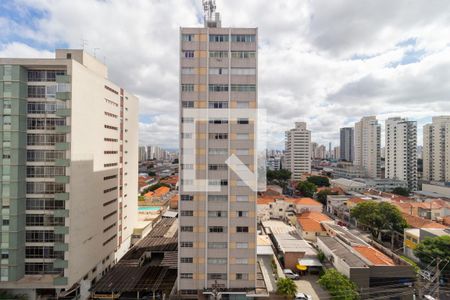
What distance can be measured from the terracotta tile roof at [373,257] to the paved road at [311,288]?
5494 millimetres

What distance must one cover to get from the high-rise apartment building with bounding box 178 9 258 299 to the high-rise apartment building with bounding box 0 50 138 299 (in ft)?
29.9

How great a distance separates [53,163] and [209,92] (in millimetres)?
14744

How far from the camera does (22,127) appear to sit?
21.4 m

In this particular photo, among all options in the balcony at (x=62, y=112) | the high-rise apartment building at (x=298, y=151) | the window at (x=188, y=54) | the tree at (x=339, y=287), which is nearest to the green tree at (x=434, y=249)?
the tree at (x=339, y=287)

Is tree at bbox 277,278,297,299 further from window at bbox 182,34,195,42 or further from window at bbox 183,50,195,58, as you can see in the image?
window at bbox 182,34,195,42

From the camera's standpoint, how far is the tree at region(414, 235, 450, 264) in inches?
976

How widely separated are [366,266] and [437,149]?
77.3 metres

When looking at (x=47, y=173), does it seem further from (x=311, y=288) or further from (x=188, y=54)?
(x=311, y=288)

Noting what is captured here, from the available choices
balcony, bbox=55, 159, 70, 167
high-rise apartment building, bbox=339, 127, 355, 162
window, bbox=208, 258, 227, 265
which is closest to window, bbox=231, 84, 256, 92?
window, bbox=208, 258, 227, 265

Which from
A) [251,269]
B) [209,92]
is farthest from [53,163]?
[251,269]

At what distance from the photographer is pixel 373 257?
2545 cm

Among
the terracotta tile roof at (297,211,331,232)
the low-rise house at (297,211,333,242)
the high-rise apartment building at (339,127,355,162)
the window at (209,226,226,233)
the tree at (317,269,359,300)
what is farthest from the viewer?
the high-rise apartment building at (339,127,355,162)

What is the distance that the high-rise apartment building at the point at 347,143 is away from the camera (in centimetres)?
15951

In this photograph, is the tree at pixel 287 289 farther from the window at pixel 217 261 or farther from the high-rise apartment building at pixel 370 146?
the high-rise apartment building at pixel 370 146
